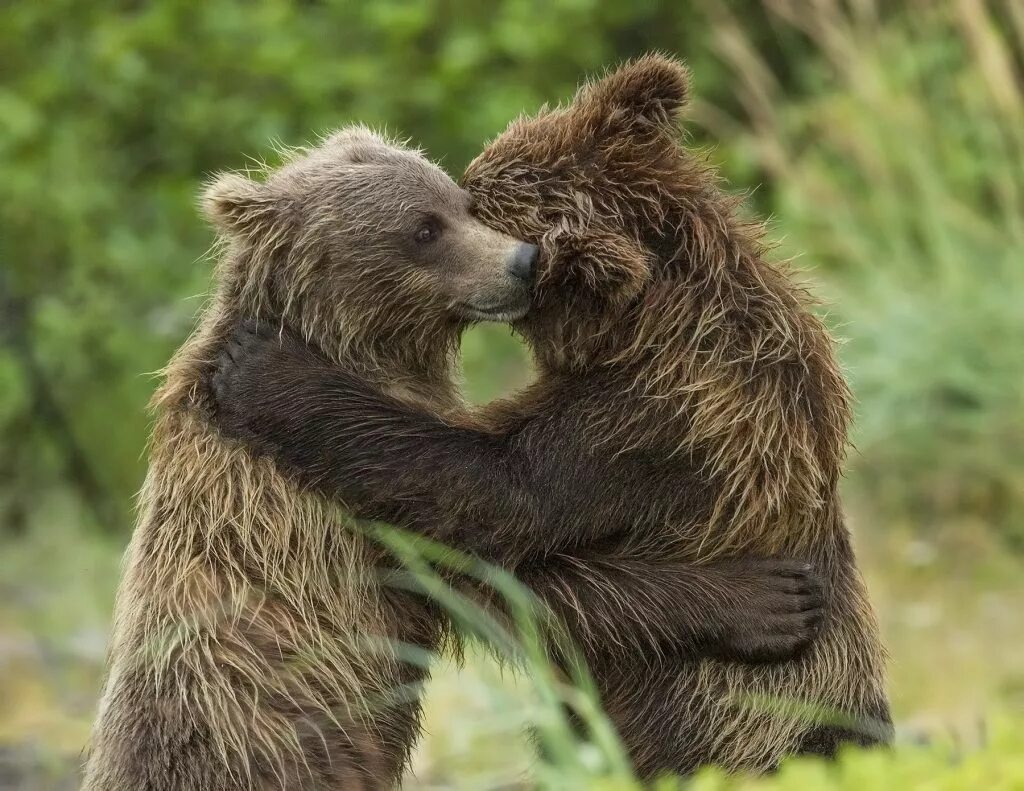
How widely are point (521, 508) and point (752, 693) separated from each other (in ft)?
2.36

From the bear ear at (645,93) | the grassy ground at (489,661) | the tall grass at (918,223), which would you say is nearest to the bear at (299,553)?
the bear ear at (645,93)

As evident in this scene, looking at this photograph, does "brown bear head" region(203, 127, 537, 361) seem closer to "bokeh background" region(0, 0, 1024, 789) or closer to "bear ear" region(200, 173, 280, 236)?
"bear ear" region(200, 173, 280, 236)

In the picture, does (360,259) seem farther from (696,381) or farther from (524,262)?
(696,381)

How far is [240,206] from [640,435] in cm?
124

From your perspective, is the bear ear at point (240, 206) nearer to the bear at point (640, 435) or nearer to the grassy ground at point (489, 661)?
the bear at point (640, 435)

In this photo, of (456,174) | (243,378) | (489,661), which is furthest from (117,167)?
(243,378)

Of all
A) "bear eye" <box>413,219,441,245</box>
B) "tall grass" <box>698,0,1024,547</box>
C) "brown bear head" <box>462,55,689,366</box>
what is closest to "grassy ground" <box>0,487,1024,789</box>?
"tall grass" <box>698,0,1024,547</box>

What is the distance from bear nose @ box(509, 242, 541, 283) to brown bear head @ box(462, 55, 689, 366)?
21 millimetres

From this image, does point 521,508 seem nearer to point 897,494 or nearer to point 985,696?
point 985,696

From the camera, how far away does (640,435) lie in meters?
3.74

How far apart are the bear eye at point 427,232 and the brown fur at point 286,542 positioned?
0.02 m

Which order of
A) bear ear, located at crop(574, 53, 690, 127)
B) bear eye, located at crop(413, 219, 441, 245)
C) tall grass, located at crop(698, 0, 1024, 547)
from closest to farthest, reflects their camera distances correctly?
bear ear, located at crop(574, 53, 690, 127), bear eye, located at crop(413, 219, 441, 245), tall grass, located at crop(698, 0, 1024, 547)

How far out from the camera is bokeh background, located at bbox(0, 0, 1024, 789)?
24.9 ft

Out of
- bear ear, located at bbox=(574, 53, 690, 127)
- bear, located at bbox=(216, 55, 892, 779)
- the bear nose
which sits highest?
bear ear, located at bbox=(574, 53, 690, 127)
